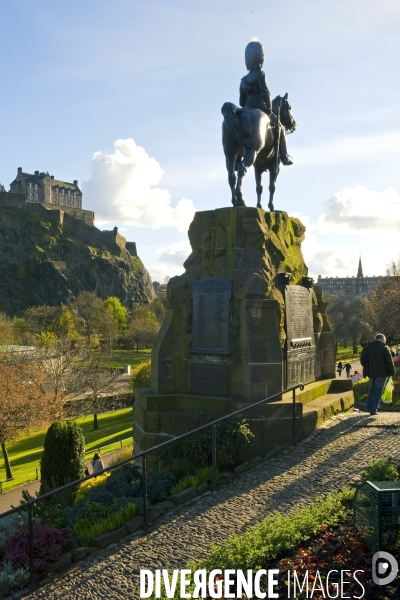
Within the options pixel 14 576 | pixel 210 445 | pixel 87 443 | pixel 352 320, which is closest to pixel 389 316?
pixel 87 443

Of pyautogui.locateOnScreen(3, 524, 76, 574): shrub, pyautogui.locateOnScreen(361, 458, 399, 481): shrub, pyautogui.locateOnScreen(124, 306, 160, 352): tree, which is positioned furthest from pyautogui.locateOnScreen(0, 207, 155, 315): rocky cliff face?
pyautogui.locateOnScreen(361, 458, 399, 481): shrub

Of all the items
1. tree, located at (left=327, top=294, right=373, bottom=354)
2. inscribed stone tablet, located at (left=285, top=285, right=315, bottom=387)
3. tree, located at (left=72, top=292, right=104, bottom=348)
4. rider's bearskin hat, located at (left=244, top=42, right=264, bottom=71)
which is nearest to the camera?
inscribed stone tablet, located at (left=285, top=285, right=315, bottom=387)

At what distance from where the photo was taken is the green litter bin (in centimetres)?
462

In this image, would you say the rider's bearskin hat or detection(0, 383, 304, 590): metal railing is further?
the rider's bearskin hat

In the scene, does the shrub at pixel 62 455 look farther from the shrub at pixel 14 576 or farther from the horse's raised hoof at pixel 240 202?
the shrub at pixel 14 576

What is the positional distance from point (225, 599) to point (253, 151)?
310 inches

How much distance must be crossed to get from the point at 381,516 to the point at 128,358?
64374 mm

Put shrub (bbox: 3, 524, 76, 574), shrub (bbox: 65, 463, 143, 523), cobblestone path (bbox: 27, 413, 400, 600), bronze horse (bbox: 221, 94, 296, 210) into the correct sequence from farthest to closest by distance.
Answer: bronze horse (bbox: 221, 94, 296, 210) < shrub (bbox: 65, 463, 143, 523) < shrub (bbox: 3, 524, 76, 574) < cobblestone path (bbox: 27, 413, 400, 600)

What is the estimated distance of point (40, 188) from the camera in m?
134

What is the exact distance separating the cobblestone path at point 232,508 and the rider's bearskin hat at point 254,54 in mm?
7498

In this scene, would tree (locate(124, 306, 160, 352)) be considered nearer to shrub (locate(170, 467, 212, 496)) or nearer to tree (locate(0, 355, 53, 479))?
tree (locate(0, 355, 53, 479))

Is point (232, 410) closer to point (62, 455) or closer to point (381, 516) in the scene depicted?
point (381, 516)

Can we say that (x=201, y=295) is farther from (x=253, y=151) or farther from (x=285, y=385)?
(x=253, y=151)

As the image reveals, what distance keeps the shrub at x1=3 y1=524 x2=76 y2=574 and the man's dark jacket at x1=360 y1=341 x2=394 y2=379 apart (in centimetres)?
670
